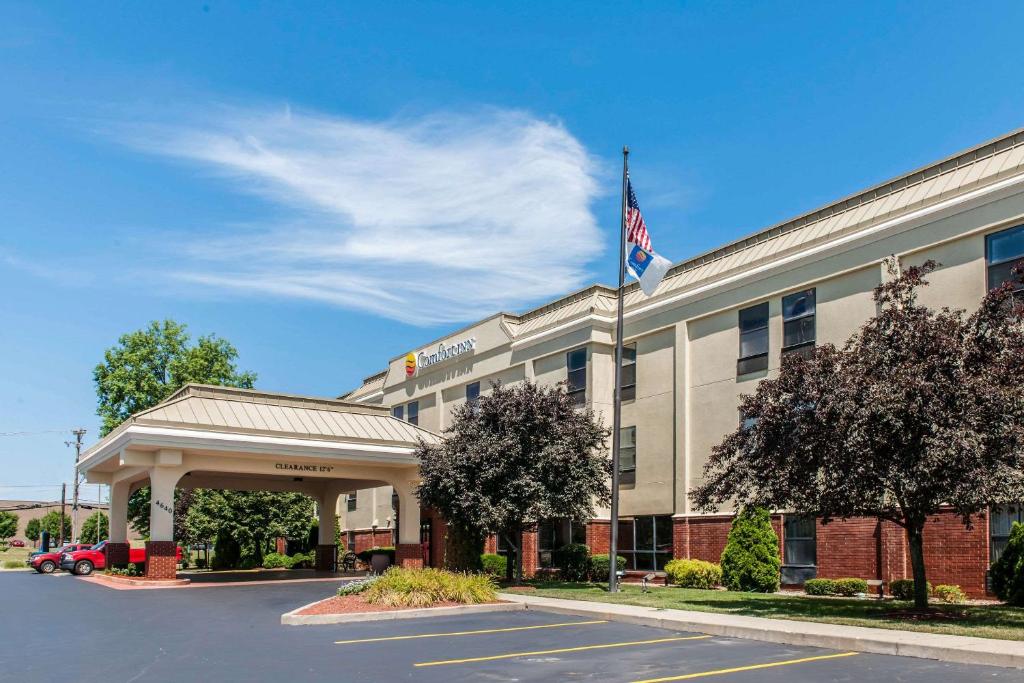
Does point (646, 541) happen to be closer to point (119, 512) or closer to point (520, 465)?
point (520, 465)

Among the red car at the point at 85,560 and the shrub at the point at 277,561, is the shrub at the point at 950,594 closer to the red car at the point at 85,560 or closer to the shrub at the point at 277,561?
the red car at the point at 85,560

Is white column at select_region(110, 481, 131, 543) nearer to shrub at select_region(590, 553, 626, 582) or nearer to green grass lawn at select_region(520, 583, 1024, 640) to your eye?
shrub at select_region(590, 553, 626, 582)

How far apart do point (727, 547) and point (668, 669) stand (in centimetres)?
1607

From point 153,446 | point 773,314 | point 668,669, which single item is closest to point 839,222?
point 773,314

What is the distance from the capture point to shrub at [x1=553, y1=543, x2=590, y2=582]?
34.1m

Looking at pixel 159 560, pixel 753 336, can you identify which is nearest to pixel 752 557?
pixel 753 336

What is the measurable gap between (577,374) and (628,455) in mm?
3866

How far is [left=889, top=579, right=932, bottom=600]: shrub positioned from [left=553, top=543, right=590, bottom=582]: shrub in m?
12.2

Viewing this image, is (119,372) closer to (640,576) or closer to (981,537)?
(640,576)

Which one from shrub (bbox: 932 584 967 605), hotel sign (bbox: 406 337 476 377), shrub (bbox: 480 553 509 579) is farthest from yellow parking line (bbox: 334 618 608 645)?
hotel sign (bbox: 406 337 476 377)

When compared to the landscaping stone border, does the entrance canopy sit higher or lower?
higher

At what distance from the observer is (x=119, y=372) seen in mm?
62219

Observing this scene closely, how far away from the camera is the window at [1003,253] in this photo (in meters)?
23.0

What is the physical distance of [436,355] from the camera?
4716cm
